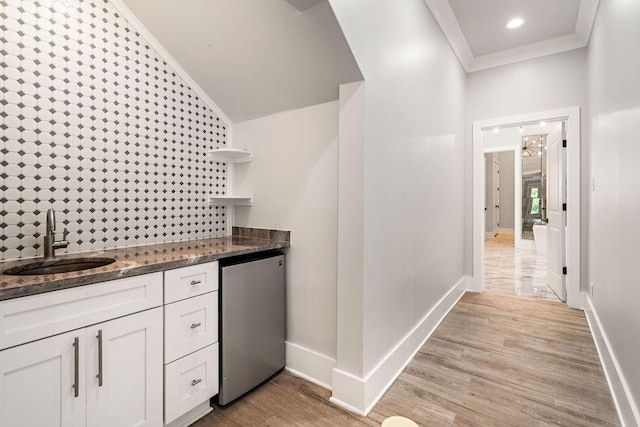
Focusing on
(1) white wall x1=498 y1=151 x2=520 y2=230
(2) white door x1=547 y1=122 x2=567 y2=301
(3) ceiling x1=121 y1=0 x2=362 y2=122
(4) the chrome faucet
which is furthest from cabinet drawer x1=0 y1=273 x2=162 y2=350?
(1) white wall x1=498 y1=151 x2=520 y2=230

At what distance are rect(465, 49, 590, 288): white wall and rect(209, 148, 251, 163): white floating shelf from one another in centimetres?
305

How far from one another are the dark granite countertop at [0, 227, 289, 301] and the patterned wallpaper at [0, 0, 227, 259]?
0.16m

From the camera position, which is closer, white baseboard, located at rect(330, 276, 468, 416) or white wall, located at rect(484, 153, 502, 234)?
white baseboard, located at rect(330, 276, 468, 416)

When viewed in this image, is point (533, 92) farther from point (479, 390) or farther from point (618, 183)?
point (479, 390)

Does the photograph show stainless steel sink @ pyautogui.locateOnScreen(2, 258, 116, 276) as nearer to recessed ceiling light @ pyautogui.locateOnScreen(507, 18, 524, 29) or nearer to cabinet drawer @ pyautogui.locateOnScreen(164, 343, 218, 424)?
cabinet drawer @ pyautogui.locateOnScreen(164, 343, 218, 424)

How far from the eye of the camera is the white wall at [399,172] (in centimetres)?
168

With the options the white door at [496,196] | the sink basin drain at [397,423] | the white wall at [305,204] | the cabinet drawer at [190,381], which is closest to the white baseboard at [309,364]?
the white wall at [305,204]

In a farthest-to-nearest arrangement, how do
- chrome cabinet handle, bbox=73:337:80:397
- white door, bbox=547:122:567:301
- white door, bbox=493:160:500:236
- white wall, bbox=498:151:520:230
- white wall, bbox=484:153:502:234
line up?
white wall, bbox=498:151:520:230 < white door, bbox=493:160:500:236 < white wall, bbox=484:153:502:234 < white door, bbox=547:122:567:301 < chrome cabinet handle, bbox=73:337:80:397

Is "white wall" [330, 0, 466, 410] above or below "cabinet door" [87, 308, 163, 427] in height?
above

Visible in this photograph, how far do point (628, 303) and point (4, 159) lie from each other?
3301mm

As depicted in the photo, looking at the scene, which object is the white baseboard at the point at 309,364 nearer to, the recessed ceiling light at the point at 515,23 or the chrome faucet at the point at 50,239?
the chrome faucet at the point at 50,239

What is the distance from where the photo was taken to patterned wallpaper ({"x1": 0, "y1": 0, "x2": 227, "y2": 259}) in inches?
57.2

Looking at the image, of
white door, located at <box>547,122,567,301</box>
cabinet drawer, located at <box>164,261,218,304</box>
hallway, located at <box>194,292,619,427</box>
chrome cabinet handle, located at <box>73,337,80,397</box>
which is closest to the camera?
chrome cabinet handle, located at <box>73,337,80,397</box>

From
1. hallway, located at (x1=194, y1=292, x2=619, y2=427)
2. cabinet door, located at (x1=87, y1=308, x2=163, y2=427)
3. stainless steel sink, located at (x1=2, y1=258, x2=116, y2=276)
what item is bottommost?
hallway, located at (x1=194, y1=292, x2=619, y2=427)
